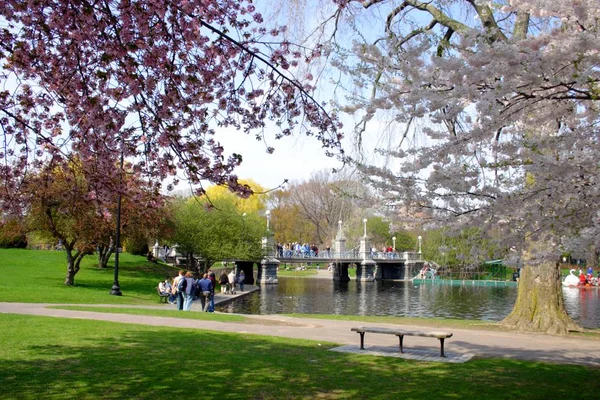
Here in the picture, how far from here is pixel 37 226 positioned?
→ 97.0 feet

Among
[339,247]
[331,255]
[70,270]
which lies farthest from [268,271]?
[70,270]

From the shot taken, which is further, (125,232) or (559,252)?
(125,232)

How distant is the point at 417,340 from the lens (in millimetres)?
13172

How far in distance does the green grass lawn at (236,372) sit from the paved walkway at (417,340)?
0.94m

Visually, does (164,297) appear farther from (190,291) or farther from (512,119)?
(512,119)

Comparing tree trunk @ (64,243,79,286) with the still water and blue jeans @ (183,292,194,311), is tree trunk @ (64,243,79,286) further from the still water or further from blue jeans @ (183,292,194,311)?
blue jeans @ (183,292,194,311)

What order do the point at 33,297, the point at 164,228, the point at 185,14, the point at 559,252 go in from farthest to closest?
the point at 164,228, the point at 33,297, the point at 559,252, the point at 185,14

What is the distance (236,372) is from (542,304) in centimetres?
1090

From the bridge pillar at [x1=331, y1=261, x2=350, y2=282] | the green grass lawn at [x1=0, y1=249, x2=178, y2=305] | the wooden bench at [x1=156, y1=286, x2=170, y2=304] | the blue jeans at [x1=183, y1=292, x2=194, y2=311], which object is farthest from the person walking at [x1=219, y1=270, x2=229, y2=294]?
the bridge pillar at [x1=331, y1=261, x2=350, y2=282]

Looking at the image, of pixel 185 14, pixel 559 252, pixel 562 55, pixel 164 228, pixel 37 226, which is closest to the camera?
pixel 562 55

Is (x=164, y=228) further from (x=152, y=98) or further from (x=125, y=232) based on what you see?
(x=152, y=98)

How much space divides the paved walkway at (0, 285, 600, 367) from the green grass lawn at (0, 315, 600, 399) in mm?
937

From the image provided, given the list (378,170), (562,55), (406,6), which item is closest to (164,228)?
(406,6)

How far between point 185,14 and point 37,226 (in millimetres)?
26143
